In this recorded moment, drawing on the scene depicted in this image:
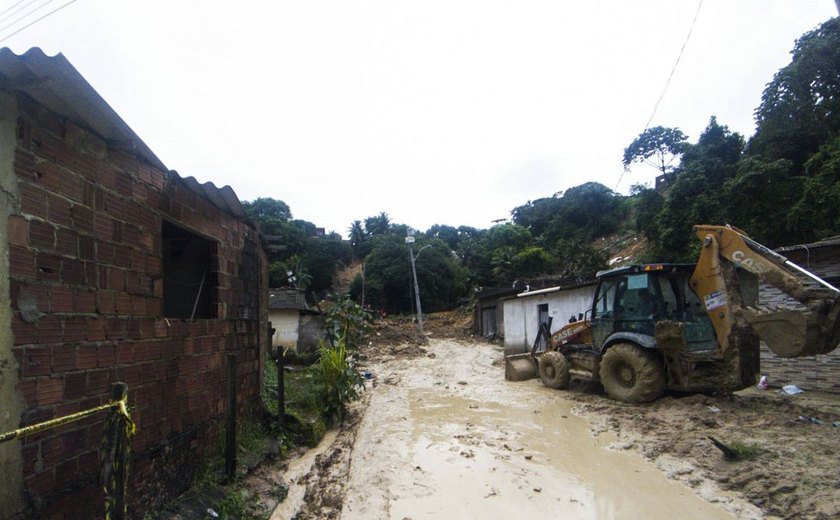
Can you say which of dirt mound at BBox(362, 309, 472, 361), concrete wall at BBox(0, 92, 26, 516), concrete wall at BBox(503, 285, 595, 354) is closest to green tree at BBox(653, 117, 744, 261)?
concrete wall at BBox(503, 285, 595, 354)

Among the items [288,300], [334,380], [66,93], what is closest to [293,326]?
[288,300]

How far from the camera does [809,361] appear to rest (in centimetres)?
832

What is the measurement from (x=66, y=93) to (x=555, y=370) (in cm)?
1002

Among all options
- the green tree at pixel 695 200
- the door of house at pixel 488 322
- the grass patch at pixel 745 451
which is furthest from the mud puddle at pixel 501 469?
the door of house at pixel 488 322

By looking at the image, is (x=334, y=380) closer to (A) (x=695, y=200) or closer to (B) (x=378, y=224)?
(A) (x=695, y=200)

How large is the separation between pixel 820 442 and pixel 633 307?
3834 mm

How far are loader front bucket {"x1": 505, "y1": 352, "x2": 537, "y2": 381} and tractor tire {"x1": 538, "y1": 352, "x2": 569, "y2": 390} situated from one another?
141 centimetres

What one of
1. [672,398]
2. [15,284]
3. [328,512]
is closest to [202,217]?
[15,284]

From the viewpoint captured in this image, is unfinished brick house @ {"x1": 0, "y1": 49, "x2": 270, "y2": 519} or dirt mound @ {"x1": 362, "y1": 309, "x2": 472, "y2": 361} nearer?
unfinished brick house @ {"x1": 0, "y1": 49, "x2": 270, "y2": 519}

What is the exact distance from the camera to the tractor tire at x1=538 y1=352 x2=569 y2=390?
10.5 meters

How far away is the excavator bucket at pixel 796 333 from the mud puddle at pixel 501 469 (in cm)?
233

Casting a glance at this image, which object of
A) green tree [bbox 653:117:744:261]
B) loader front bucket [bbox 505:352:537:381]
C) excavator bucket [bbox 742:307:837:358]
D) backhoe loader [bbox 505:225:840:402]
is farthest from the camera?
green tree [bbox 653:117:744:261]

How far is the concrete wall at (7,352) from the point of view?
247cm

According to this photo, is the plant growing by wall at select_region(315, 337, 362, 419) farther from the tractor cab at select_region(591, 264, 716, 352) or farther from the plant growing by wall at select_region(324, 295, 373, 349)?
the tractor cab at select_region(591, 264, 716, 352)
